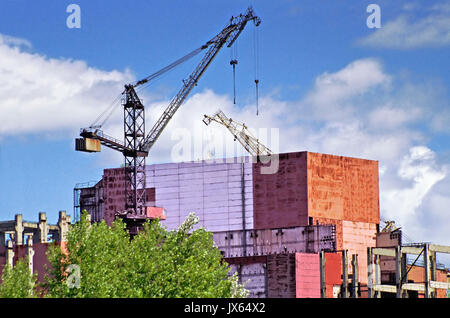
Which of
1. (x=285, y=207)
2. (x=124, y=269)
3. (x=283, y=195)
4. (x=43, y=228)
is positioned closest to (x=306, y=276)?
(x=285, y=207)

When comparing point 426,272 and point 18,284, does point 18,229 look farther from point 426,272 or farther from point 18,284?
point 426,272

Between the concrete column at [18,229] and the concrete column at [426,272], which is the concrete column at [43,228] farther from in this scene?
the concrete column at [426,272]

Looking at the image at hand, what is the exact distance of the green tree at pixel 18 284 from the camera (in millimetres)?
75188

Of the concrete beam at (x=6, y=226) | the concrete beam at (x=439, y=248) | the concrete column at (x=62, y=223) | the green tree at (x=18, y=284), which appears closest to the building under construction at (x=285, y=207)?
the concrete column at (x=62, y=223)

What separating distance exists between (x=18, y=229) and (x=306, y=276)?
40116mm

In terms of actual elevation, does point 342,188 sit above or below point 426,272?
above

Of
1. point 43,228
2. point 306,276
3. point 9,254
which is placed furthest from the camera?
point 43,228

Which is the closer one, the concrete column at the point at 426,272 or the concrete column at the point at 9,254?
the concrete column at the point at 426,272

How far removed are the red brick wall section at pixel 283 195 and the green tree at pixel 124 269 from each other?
59.8m

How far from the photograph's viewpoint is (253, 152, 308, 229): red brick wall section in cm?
14812

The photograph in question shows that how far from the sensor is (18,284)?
76875 millimetres

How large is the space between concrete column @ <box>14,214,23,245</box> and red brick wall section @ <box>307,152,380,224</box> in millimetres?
43995

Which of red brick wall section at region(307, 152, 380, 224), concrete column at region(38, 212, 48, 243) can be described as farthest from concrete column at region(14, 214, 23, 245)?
red brick wall section at region(307, 152, 380, 224)
